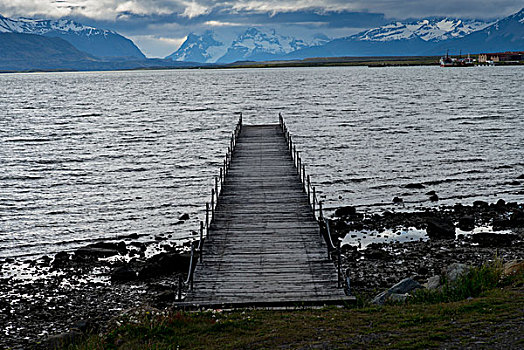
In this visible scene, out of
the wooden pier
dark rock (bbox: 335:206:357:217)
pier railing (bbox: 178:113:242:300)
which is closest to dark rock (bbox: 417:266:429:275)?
the wooden pier

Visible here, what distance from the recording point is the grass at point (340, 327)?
30.3ft

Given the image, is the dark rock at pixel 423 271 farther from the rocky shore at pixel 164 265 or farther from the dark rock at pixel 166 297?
the dark rock at pixel 166 297

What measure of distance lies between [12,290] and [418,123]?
49874 millimetres

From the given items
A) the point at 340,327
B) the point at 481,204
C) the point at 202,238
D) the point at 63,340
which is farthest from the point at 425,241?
the point at 63,340

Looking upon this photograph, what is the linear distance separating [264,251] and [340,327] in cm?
570

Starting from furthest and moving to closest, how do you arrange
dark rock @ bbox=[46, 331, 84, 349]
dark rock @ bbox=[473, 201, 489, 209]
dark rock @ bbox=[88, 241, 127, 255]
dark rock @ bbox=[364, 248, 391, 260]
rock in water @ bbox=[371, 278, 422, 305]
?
dark rock @ bbox=[473, 201, 489, 209]
dark rock @ bbox=[88, 241, 127, 255]
dark rock @ bbox=[364, 248, 391, 260]
rock in water @ bbox=[371, 278, 422, 305]
dark rock @ bbox=[46, 331, 84, 349]

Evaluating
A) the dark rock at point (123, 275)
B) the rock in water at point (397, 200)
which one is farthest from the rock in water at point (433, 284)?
the rock in water at point (397, 200)

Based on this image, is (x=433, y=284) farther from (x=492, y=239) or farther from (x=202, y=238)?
(x=492, y=239)

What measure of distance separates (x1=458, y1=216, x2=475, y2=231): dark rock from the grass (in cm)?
1113

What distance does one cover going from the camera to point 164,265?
18.7 m

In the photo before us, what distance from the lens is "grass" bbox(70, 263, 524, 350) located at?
30.3ft

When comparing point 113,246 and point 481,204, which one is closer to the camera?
point 113,246

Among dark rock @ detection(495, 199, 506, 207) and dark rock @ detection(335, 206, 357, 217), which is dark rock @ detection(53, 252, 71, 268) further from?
dark rock @ detection(495, 199, 506, 207)

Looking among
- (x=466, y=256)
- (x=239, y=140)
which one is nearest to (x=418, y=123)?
(x=239, y=140)
